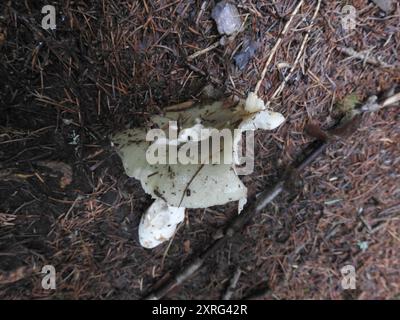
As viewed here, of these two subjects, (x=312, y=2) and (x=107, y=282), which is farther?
(x=107, y=282)

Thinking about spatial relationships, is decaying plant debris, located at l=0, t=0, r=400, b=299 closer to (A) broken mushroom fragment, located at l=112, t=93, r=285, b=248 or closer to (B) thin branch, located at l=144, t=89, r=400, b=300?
(B) thin branch, located at l=144, t=89, r=400, b=300

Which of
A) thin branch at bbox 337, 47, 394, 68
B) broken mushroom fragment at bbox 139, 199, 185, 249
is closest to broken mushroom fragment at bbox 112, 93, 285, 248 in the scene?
broken mushroom fragment at bbox 139, 199, 185, 249

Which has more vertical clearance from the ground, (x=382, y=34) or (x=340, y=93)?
(x=382, y=34)

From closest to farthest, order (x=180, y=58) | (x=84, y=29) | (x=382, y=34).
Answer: (x=84, y=29) → (x=180, y=58) → (x=382, y=34)

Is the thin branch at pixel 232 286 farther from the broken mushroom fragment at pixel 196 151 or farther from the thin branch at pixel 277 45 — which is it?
the thin branch at pixel 277 45
